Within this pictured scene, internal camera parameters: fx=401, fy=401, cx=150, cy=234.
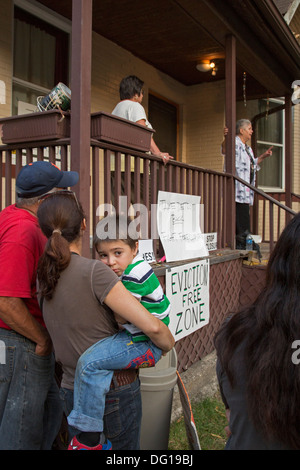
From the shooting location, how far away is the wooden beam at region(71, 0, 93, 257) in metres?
3.00

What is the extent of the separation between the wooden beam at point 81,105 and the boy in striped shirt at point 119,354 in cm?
117

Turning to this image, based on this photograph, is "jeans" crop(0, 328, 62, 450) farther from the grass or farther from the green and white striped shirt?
the grass

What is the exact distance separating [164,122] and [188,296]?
216 inches

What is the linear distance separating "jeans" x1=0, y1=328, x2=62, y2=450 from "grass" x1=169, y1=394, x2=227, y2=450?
4.97 feet

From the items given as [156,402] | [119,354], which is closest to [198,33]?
[156,402]

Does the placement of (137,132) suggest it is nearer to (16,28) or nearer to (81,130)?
(81,130)

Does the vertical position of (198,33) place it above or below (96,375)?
above

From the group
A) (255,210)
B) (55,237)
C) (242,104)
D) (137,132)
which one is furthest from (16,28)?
(255,210)

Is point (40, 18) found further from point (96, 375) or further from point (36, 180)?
point (96, 375)

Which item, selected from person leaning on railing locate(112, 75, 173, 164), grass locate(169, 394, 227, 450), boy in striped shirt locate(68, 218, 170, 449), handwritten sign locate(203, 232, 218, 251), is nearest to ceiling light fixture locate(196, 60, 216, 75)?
person leaning on railing locate(112, 75, 173, 164)

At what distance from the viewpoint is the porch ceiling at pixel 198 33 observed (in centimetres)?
544

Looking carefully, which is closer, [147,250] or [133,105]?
[147,250]

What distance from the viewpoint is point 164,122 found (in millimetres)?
8656

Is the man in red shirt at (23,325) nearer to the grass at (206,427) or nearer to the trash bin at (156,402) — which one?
the trash bin at (156,402)
